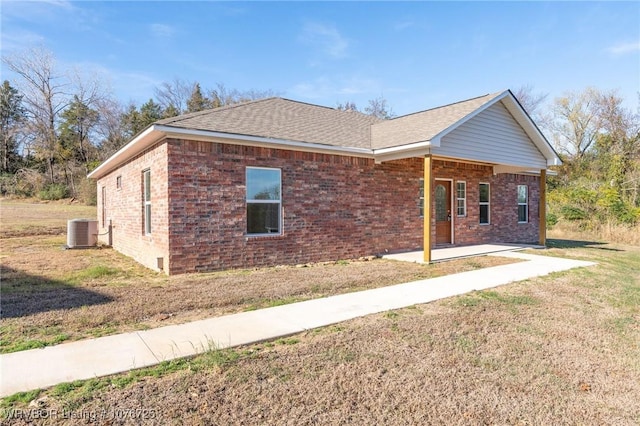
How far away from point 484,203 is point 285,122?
870 centimetres

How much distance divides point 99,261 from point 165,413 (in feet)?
29.1

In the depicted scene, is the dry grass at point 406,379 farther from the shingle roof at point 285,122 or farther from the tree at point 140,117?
the tree at point 140,117

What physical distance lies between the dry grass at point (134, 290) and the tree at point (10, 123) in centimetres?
3074

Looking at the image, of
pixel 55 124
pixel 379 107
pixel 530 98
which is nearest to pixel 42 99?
pixel 55 124

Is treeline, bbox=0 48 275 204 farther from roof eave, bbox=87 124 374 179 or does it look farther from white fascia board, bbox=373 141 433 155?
white fascia board, bbox=373 141 433 155

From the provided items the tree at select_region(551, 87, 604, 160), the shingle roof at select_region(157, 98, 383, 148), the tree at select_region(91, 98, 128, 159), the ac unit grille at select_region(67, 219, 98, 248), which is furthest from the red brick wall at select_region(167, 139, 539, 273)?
the tree at select_region(91, 98, 128, 159)

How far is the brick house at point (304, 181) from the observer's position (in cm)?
809

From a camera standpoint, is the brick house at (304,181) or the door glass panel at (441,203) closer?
the brick house at (304,181)

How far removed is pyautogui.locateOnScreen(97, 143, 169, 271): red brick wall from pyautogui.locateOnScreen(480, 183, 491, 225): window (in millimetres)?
11553

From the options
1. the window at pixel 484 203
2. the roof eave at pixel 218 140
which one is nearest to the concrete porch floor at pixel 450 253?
the window at pixel 484 203

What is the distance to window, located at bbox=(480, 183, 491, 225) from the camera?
565 inches

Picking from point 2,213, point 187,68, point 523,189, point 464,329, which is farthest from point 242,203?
point 187,68

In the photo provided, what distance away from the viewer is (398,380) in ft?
10.8

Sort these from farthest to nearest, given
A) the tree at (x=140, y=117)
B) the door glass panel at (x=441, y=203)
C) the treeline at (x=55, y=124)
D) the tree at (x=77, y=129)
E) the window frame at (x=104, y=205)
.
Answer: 1. the tree at (x=140, y=117)
2. the tree at (x=77, y=129)
3. the treeline at (x=55, y=124)
4. the window frame at (x=104, y=205)
5. the door glass panel at (x=441, y=203)
